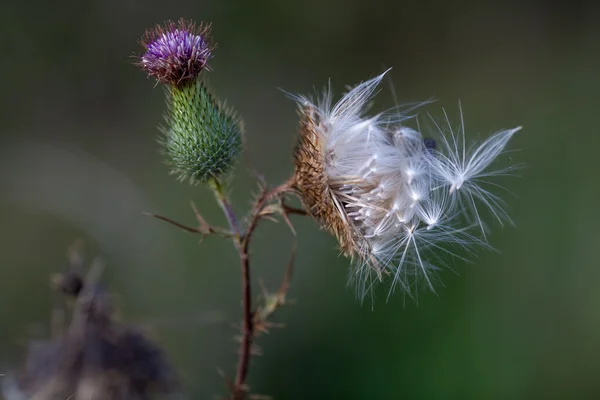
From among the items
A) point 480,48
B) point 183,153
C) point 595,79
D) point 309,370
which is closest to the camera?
point 183,153

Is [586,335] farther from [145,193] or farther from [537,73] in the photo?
[145,193]

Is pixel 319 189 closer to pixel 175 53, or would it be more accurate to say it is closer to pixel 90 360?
pixel 175 53

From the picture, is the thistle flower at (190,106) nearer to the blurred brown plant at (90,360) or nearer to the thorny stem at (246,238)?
the thorny stem at (246,238)

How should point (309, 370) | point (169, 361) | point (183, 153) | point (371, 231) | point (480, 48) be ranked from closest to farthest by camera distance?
1. point (371, 231)
2. point (183, 153)
3. point (169, 361)
4. point (309, 370)
5. point (480, 48)

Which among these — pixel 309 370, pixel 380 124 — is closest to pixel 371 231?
pixel 380 124

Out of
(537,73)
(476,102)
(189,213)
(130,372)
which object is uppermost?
(537,73)

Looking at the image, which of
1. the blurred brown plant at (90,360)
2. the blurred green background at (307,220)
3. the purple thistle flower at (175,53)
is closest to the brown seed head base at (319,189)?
the purple thistle flower at (175,53)

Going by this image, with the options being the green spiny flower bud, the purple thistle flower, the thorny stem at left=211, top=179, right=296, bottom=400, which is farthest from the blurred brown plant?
the purple thistle flower
